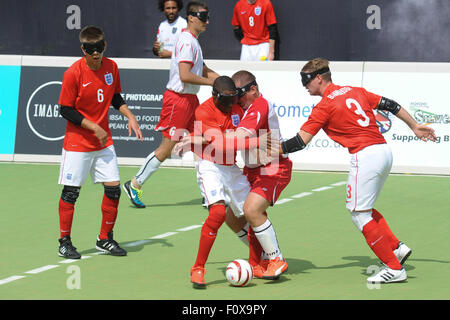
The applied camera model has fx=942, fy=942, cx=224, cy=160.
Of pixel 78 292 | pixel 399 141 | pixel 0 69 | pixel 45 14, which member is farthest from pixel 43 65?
pixel 78 292

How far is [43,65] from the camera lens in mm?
16703

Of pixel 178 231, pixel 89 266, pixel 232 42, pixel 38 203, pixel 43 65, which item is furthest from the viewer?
pixel 232 42

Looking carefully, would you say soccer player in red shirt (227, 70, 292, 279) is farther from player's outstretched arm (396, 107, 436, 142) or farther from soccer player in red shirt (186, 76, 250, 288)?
player's outstretched arm (396, 107, 436, 142)

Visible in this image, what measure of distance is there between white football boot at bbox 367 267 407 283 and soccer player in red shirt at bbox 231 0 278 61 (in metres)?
9.99

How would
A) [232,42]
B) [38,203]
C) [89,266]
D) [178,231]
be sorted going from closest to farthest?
[89,266], [178,231], [38,203], [232,42]

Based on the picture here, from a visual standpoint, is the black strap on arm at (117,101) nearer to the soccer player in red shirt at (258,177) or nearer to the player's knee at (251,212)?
the soccer player in red shirt at (258,177)

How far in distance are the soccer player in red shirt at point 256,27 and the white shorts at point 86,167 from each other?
8644 mm

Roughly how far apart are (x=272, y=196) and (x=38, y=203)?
5222 millimetres

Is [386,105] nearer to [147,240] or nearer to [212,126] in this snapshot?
[212,126]

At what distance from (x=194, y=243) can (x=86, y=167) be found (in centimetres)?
156

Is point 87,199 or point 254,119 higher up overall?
point 254,119

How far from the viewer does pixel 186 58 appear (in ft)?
41.6

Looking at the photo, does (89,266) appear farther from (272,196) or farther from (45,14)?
(45,14)

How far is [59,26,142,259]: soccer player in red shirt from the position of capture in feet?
31.4
